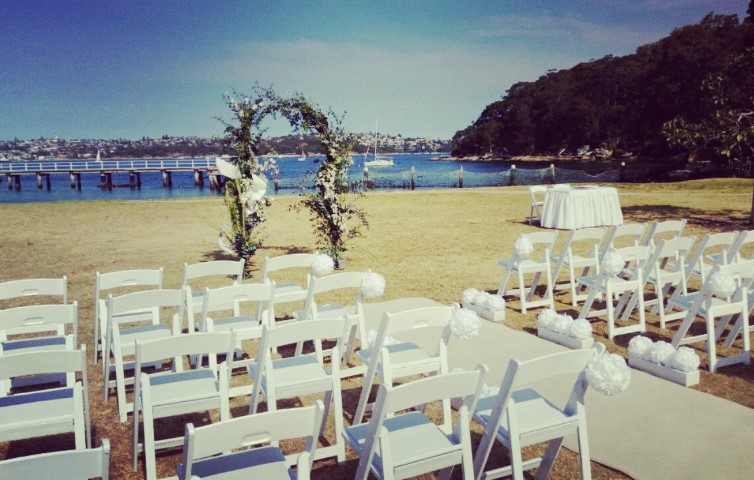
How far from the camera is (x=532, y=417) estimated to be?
3.22 m

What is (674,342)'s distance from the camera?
17.6 feet

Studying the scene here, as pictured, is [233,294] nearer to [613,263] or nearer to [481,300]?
[481,300]

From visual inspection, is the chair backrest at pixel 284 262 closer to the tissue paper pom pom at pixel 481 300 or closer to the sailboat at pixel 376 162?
the tissue paper pom pom at pixel 481 300

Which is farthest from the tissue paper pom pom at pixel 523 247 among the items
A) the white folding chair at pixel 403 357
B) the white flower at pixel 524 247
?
the white folding chair at pixel 403 357

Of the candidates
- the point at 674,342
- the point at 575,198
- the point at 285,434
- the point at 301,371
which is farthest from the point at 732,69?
the point at 285,434

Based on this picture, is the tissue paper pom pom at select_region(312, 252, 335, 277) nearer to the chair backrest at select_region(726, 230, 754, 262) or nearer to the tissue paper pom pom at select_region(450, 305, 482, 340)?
the tissue paper pom pom at select_region(450, 305, 482, 340)

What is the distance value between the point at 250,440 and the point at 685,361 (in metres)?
4.04

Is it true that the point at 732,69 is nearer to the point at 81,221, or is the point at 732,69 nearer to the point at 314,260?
the point at 314,260

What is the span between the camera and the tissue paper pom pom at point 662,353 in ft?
16.1

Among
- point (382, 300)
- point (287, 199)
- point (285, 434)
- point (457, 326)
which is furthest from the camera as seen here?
point (287, 199)

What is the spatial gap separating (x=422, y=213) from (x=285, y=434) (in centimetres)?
1660

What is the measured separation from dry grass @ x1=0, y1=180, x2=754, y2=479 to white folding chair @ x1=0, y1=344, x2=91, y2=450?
0.63 metres

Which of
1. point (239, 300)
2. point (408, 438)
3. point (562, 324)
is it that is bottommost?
point (562, 324)

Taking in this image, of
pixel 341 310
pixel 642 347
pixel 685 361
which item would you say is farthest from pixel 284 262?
pixel 685 361
